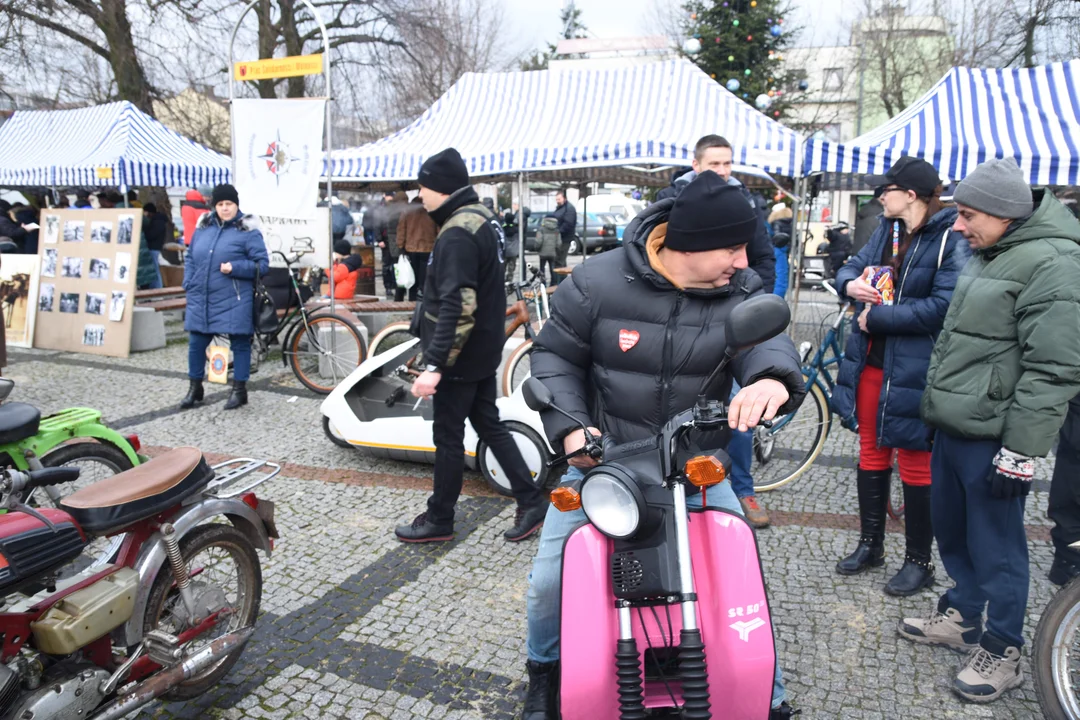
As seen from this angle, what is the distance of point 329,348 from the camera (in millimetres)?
8133

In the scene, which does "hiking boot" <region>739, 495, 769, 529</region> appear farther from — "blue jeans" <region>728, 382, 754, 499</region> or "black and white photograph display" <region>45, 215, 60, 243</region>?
"black and white photograph display" <region>45, 215, 60, 243</region>

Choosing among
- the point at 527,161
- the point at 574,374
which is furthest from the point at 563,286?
the point at 527,161

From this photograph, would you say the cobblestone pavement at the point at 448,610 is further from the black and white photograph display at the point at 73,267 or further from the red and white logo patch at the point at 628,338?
the black and white photograph display at the point at 73,267

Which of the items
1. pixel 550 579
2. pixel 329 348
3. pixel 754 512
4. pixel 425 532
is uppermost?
pixel 550 579

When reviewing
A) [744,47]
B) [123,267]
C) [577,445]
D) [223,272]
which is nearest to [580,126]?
[223,272]

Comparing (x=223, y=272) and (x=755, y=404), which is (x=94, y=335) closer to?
(x=223, y=272)

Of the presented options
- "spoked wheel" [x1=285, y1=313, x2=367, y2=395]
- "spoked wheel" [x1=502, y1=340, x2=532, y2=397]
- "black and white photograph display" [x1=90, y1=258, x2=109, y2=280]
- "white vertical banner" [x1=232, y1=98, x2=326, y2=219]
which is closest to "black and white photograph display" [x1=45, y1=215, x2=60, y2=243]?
"black and white photograph display" [x1=90, y1=258, x2=109, y2=280]

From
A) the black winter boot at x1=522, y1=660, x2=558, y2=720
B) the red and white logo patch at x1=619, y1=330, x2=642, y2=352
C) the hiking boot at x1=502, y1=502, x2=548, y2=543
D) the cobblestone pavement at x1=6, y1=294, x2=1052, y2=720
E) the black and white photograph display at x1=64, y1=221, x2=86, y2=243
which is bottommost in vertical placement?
the cobblestone pavement at x1=6, y1=294, x2=1052, y2=720

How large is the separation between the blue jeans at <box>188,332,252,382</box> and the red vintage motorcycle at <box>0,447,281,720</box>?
12.9 ft

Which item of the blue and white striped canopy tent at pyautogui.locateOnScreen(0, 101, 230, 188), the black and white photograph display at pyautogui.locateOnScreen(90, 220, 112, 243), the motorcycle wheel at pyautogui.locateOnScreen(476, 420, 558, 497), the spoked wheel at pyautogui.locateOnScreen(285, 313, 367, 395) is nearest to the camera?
the motorcycle wheel at pyautogui.locateOnScreen(476, 420, 558, 497)

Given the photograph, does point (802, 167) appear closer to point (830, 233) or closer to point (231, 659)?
point (830, 233)

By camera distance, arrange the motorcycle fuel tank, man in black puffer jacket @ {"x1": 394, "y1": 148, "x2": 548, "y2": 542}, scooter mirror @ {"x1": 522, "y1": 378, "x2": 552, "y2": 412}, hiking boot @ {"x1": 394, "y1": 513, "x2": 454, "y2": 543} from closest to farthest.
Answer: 1. scooter mirror @ {"x1": 522, "y1": 378, "x2": 552, "y2": 412}
2. the motorcycle fuel tank
3. man in black puffer jacket @ {"x1": 394, "y1": 148, "x2": 548, "y2": 542}
4. hiking boot @ {"x1": 394, "y1": 513, "x2": 454, "y2": 543}

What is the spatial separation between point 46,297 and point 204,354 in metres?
4.29

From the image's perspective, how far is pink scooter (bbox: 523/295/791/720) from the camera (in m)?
1.83
